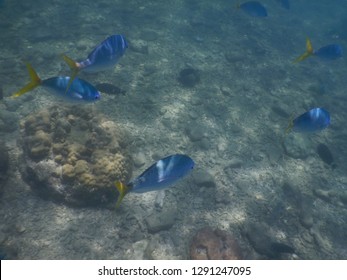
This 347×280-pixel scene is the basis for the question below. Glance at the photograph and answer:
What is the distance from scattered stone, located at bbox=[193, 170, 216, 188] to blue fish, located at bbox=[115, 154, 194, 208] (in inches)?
104

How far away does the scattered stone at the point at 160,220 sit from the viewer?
502cm

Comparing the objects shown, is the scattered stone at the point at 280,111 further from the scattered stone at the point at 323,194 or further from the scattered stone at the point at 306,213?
the scattered stone at the point at 306,213

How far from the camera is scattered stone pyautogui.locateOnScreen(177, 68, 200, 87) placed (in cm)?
910

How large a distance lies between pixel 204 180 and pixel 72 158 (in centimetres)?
276

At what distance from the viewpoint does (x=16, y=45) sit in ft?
32.5

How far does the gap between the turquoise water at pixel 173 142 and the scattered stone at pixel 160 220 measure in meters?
0.03

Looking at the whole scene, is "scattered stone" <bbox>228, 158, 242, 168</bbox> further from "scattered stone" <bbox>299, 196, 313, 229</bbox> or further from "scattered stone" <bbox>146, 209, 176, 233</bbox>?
"scattered stone" <bbox>146, 209, 176, 233</bbox>

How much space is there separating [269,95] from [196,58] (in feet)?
10.8

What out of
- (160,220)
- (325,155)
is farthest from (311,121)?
(160,220)

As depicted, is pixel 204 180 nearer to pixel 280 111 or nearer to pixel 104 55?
pixel 104 55

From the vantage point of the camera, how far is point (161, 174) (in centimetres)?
330

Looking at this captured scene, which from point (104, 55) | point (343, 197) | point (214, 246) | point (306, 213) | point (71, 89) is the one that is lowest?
point (343, 197)

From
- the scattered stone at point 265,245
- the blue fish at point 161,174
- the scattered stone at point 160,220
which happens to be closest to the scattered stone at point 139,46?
the scattered stone at point 160,220

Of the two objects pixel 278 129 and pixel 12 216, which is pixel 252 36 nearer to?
pixel 278 129
